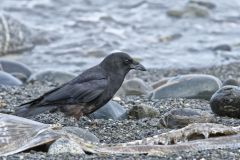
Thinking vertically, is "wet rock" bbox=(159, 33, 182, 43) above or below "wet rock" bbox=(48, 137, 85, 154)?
below

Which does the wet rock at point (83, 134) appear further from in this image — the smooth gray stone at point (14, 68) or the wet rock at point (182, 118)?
the smooth gray stone at point (14, 68)

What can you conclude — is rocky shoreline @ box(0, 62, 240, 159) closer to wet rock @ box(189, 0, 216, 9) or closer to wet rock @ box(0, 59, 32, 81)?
wet rock @ box(0, 59, 32, 81)

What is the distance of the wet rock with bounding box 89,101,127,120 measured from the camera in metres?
7.40

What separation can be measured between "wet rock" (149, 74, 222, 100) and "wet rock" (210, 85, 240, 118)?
4.12ft

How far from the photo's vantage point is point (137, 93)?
372 inches

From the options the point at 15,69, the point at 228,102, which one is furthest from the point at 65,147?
the point at 15,69

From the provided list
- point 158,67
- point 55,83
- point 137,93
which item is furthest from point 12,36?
point 137,93

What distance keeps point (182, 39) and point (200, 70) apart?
3.60 meters

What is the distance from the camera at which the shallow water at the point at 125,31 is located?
1412 centimetres

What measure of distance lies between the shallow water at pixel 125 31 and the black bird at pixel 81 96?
5613 millimetres

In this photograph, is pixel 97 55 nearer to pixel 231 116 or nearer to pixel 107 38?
pixel 107 38

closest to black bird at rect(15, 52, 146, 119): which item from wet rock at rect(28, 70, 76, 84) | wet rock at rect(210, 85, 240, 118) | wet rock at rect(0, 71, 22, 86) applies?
wet rock at rect(210, 85, 240, 118)

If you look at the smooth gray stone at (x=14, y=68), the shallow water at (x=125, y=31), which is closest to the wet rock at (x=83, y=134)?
the smooth gray stone at (x=14, y=68)

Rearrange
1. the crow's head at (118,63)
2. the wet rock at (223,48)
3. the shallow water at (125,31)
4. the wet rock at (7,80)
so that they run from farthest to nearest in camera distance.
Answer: the wet rock at (223,48) < the shallow water at (125,31) < the wet rock at (7,80) < the crow's head at (118,63)
